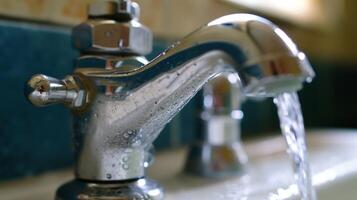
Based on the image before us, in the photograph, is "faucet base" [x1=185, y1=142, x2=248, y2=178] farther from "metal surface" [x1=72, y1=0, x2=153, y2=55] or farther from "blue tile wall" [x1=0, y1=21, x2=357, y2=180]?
"metal surface" [x1=72, y1=0, x2=153, y2=55]

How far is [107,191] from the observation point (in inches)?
12.6

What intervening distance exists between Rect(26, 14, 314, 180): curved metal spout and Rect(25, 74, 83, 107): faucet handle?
1 centimetres

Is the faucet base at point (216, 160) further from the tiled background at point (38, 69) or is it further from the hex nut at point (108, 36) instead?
the hex nut at point (108, 36)

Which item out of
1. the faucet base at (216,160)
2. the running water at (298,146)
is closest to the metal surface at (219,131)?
the faucet base at (216,160)

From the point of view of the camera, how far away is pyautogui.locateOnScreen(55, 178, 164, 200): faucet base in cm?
32

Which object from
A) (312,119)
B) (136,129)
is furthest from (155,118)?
(312,119)

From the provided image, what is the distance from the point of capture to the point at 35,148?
0.43 metres

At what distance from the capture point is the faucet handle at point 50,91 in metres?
0.29

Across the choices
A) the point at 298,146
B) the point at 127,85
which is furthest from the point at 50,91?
the point at 298,146

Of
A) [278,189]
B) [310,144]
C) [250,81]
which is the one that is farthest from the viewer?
[310,144]

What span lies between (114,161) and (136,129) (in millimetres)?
25

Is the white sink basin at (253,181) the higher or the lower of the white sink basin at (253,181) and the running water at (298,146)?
the lower

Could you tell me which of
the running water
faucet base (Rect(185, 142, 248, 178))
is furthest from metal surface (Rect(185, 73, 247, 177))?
the running water

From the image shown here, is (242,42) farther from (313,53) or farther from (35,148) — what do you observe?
(313,53)
